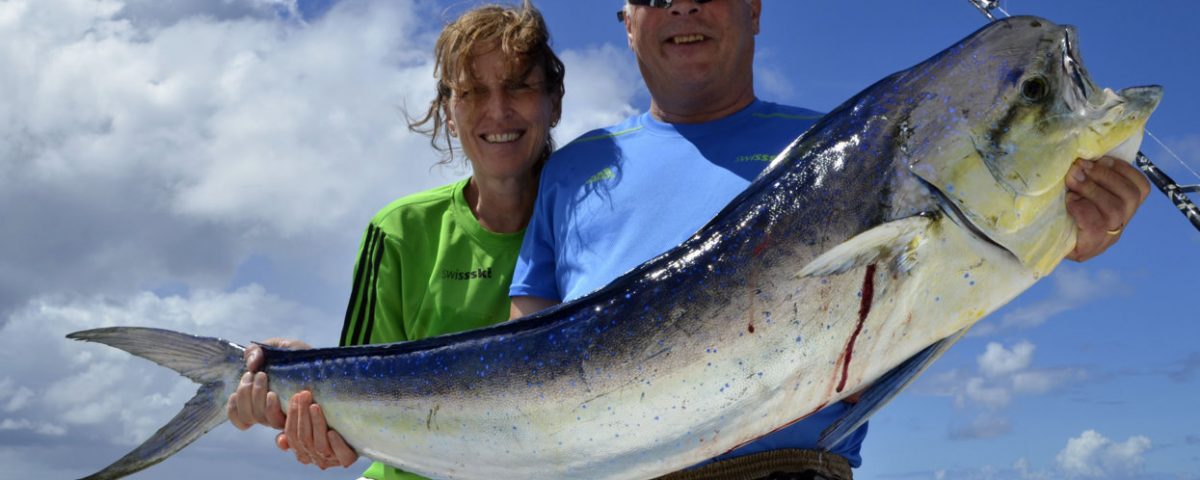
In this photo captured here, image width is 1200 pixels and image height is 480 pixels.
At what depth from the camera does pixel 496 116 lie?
538 centimetres

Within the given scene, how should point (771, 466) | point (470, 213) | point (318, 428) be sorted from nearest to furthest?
point (771, 466), point (318, 428), point (470, 213)

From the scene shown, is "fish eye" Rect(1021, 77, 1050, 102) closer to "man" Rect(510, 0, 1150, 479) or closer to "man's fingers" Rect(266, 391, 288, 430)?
"man" Rect(510, 0, 1150, 479)

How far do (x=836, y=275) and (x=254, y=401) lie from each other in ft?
8.42

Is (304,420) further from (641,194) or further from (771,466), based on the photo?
(771,466)

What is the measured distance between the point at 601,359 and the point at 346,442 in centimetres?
138

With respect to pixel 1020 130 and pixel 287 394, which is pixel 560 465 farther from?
pixel 1020 130

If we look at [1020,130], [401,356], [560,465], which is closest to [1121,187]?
[1020,130]

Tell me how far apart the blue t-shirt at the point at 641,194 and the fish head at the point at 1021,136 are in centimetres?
110

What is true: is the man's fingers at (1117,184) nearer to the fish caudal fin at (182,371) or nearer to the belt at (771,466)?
the belt at (771,466)

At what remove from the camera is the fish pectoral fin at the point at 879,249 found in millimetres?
2830

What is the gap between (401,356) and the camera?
12.0 ft

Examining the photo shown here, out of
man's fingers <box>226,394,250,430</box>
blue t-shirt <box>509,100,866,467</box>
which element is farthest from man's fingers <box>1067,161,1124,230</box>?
man's fingers <box>226,394,250,430</box>

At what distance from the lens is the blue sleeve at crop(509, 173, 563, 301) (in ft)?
15.1

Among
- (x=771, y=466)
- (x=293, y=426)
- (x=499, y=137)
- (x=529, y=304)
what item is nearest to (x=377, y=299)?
(x=499, y=137)
